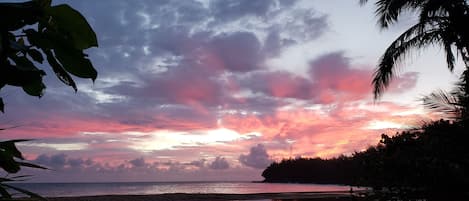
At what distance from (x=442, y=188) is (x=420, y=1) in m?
5.25

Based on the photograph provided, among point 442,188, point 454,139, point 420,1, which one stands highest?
point 420,1

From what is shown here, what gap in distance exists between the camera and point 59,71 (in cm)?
91

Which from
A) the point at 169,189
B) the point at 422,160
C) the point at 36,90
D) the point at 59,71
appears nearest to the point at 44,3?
the point at 59,71

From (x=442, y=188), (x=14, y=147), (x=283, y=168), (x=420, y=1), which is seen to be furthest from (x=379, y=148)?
(x=283, y=168)

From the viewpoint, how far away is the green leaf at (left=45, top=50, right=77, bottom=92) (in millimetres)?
884

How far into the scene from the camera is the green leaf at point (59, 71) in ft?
2.90

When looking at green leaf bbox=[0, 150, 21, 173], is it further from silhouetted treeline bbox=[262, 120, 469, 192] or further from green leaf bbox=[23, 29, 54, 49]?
silhouetted treeline bbox=[262, 120, 469, 192]

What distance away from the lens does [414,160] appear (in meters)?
8.08

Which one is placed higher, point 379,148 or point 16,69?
point 379,148

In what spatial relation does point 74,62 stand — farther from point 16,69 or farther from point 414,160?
point 414,160

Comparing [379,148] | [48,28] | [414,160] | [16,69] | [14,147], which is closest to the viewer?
[16,69]

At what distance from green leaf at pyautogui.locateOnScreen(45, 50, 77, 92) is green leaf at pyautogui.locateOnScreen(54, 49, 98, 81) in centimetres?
3

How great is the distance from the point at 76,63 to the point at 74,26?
0.25 ft

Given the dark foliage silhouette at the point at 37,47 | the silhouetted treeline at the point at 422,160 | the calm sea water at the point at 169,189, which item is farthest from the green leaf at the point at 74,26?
the calm sea water at the point at 169,189
